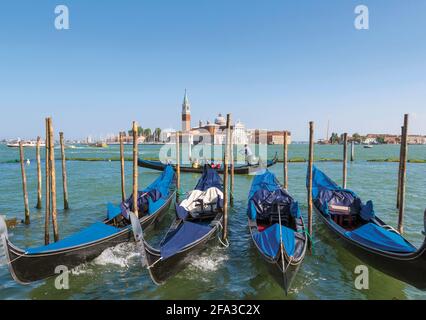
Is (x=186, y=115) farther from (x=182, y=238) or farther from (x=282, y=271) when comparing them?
(x=282, y=271)

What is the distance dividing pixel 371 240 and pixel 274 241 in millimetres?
1727

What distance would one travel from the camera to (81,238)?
562 centimetres

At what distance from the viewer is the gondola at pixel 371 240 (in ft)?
14.3

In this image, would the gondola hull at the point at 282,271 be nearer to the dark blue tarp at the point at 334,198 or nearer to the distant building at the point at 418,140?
the dark blue tarp at the point at 334,198

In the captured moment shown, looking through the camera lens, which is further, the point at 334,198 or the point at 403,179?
the point at 334,198

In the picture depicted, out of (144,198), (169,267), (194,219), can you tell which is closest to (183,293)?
(169,267)

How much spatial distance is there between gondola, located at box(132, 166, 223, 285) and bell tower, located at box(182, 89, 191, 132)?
7215 cm

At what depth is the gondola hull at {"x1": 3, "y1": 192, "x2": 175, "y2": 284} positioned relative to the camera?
465 cm

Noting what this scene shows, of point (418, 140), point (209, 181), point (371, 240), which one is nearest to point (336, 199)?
point (371, 240)

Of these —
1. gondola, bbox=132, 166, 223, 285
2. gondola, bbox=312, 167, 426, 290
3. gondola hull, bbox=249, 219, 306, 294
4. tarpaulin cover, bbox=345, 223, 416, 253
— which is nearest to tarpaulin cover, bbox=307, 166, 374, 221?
gondola, bbox=312, 167, 426, 290

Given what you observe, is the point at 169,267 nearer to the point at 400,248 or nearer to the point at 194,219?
the point at 194,219

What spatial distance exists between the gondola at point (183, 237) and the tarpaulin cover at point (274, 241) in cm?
120

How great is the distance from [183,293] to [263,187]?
4523 mm

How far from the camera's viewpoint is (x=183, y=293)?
16.3 feet
